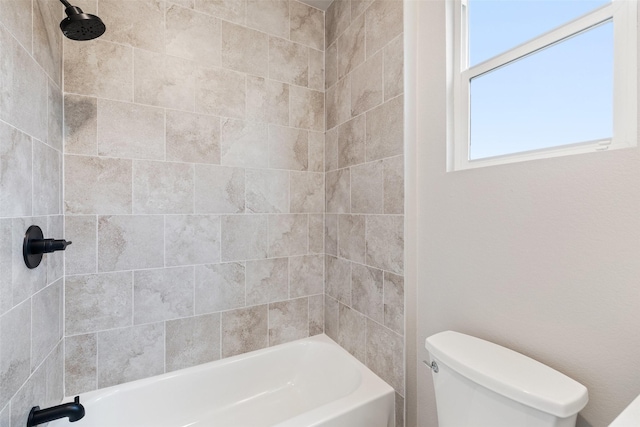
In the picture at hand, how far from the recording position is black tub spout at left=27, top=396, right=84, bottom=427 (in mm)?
955

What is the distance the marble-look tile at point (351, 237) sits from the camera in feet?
5.27

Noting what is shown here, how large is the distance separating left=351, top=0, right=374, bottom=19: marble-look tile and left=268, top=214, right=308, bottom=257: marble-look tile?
1.23 meters

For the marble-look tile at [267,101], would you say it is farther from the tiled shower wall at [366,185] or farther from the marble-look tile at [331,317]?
the marble-look tile at [331,317]

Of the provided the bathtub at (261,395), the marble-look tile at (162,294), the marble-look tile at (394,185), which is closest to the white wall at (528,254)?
the marble-look tile at (394,185)

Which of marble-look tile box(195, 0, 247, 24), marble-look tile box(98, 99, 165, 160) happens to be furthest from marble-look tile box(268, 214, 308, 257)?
marble-look tile box(195, 0, 247, 24)

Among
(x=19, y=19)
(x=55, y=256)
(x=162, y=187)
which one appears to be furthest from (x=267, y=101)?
(x=55, y=256)

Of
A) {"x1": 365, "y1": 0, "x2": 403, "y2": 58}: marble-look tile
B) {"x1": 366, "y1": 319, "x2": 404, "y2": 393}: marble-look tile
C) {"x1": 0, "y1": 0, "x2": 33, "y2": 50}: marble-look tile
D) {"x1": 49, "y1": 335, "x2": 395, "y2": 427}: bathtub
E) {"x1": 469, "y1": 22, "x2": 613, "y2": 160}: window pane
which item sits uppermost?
{"x1": 365, "y1": 0, "x2": 403, "y2": 58}: marble-look tile

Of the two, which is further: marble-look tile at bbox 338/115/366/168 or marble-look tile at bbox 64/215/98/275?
marble-look tile at bbox 338/115/366/168

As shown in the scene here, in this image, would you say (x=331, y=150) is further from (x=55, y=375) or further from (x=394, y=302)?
(x=55, y=375)

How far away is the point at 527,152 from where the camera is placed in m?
1.00

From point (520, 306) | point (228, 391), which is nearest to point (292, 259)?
point (228, 391)

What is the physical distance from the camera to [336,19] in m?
1.84

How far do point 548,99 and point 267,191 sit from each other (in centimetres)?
138

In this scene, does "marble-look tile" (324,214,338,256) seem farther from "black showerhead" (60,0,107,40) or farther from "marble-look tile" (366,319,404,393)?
"black showerhead" (60,0,107,40)
